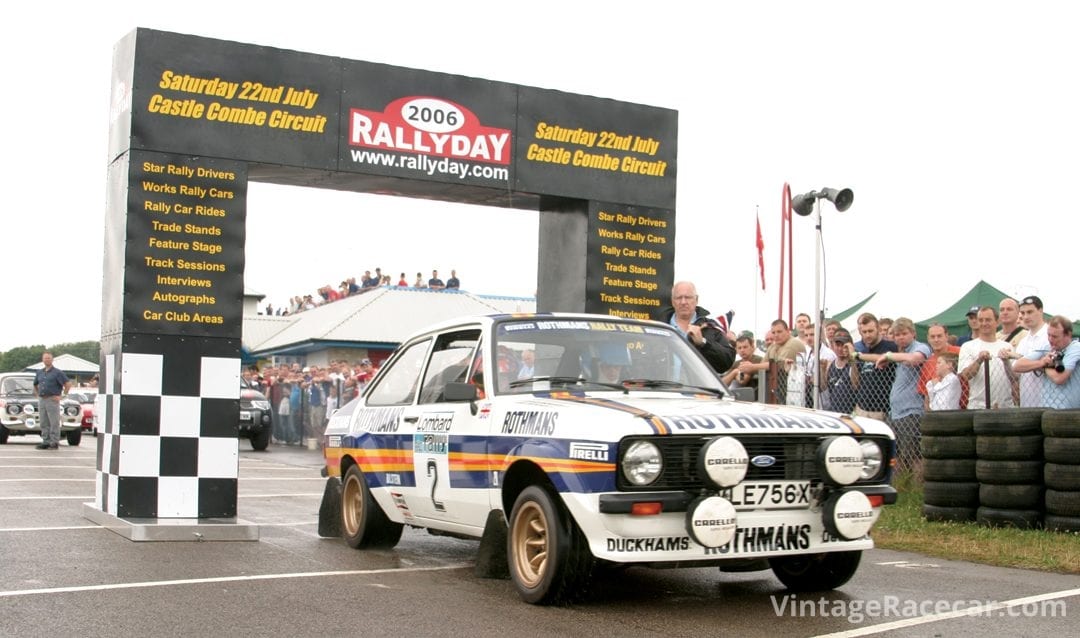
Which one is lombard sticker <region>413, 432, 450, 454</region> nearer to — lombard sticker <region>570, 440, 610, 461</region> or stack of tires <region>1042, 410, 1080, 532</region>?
lombard sticker <region>570, 440, 610, 461</region>

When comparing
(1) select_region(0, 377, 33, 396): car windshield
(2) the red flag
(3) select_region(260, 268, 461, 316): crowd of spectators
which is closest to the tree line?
(3) select_region(260, 268, 461, 316): crowd of spectators

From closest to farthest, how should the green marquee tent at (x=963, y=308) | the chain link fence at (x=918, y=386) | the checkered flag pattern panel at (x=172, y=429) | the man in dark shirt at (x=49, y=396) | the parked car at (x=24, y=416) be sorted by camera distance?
the checkered flag pattern panel at (x=172, y=429)
the chain link fence at (x=918, y=386)
the green marquee tent at (x=963, y=308)
the man in dark shirt at (x=49, y=396)
the parked car at (x=24, y=416)

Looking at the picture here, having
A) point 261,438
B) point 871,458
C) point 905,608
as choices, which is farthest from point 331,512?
point 261,438

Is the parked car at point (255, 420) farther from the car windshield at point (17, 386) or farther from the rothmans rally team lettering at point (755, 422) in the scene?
the rothmans rally team lettering at point (755, 422)

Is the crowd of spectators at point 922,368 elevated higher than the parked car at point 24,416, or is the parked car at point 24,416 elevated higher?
the crowd of spectators at point 922,368

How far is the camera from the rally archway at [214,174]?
9.42 m

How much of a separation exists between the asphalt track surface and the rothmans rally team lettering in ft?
3.10

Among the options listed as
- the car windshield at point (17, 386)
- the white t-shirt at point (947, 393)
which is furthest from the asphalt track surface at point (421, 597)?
the car windshield at point (17, 386)

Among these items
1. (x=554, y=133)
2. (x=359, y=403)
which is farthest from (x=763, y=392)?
(x=359, y=403)

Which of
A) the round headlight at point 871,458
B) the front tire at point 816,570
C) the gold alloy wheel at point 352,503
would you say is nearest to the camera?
the round headlight at point 871,458

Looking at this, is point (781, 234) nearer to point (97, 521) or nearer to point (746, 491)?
point (97, 521)

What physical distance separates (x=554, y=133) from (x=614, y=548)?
5813 millimetres

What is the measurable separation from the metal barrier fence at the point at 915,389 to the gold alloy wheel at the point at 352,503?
13.6 ft

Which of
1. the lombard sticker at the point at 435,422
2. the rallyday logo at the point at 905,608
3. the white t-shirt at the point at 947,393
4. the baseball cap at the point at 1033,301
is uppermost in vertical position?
the baseball cap at the point at 1033,301
